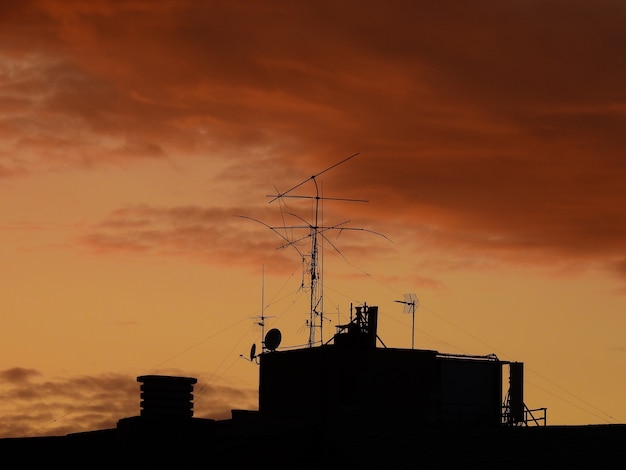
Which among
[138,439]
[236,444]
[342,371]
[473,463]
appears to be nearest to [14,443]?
[138,439]

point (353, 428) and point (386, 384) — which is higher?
point (386, 384)

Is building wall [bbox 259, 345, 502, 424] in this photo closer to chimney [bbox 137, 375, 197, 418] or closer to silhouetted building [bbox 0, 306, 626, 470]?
silhouetted building [bbox 0, 306, 626, 470]

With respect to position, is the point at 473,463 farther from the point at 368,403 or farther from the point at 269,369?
the point at 269,369

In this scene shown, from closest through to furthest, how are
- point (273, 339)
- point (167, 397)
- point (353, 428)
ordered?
point (167, 397)
point (353, 428)
point (273, 339)

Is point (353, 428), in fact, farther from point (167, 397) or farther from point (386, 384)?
point (386, 384)

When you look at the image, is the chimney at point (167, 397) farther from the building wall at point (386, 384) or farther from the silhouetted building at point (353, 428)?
the building wall at point (386, 384)

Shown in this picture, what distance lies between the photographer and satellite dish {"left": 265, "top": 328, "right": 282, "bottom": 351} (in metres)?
59.1

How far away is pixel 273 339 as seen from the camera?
59188mm

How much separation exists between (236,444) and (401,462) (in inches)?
220

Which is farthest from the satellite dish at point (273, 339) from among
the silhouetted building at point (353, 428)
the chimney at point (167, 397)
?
the chimney at point (167, 397)

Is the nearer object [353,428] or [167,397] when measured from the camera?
[167,397]

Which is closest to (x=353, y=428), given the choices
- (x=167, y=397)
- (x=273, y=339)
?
(x=167, y=397)

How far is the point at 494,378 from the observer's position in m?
63.2

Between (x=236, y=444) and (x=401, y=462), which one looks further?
(x=236, y=444)
